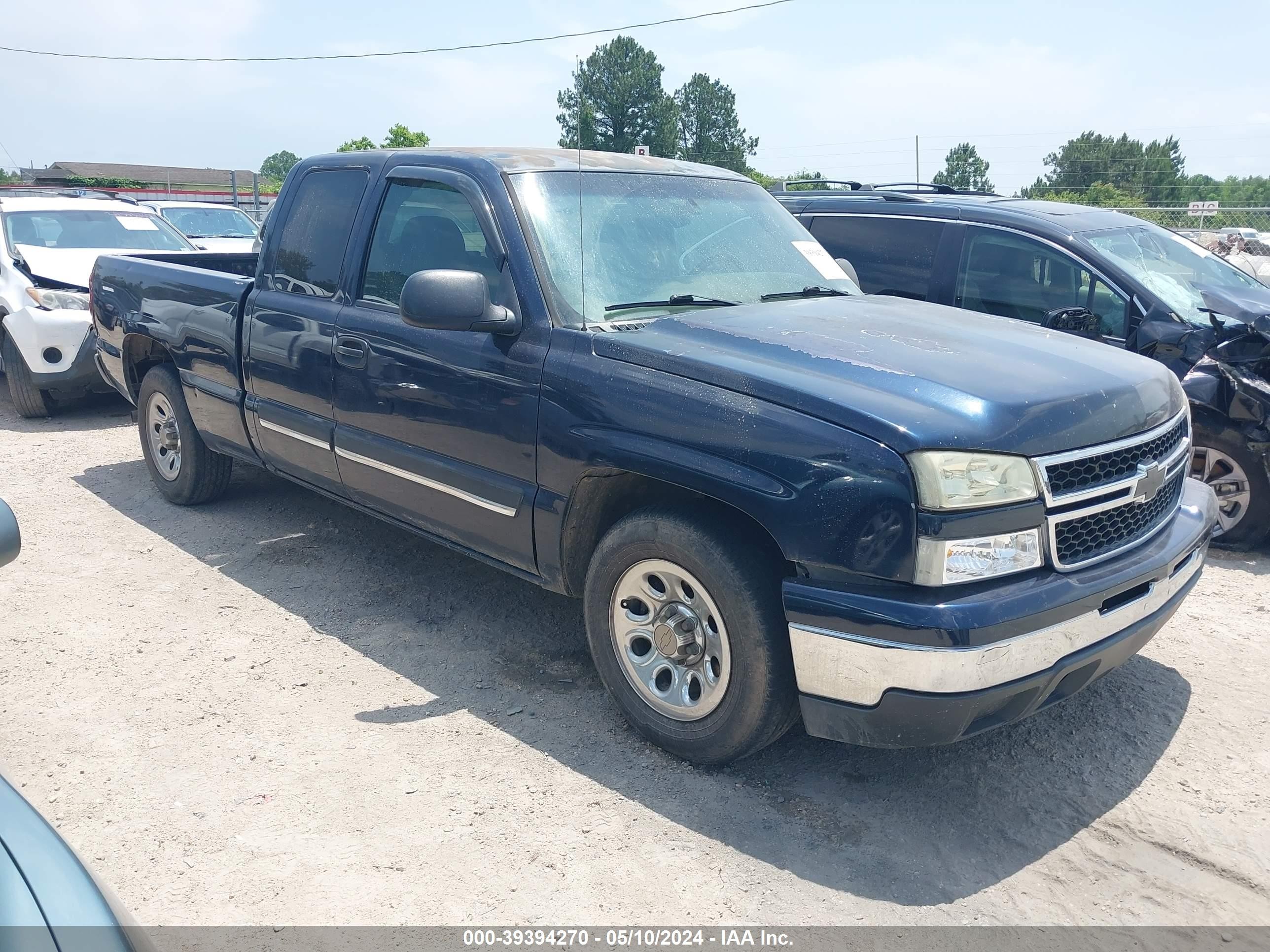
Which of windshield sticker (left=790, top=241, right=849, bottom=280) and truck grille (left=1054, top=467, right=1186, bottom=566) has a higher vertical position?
windshield sticker (left=790, top=241, right=849, bottom=280)

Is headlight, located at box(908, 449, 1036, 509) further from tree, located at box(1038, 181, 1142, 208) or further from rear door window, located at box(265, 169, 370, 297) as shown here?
tree, located at box(1038, 181, 1142, 208)

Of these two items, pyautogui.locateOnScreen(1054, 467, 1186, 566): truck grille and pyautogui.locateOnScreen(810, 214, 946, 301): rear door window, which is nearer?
pyautogui.locateOnScreen(1054, 467, 1186, 566): truck grille

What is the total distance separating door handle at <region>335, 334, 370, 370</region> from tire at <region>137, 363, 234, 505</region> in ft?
5.95

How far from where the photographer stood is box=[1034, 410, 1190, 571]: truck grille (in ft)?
9.65

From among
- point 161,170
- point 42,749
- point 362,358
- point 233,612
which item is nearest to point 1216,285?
point 362,358

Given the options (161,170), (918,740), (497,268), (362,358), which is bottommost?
(918,740)

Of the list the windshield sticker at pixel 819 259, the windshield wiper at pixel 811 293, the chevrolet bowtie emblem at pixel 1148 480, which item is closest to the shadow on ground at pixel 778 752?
the chevrolet bowtie emblem at pixel 1148 480

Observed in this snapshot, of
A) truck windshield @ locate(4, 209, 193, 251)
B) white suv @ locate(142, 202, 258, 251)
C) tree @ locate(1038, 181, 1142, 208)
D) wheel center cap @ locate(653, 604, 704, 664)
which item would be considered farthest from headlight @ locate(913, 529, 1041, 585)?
tree @ locate(1038, 181, 1142, 208)

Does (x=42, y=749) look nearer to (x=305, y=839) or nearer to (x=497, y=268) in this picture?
(x=305, y=839)

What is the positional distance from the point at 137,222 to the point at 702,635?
901cm

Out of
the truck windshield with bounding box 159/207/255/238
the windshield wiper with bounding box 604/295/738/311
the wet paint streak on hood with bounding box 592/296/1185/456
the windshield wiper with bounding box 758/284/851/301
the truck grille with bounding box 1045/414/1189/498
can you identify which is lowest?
the truck grille with bounding box 1045/414/1189/498

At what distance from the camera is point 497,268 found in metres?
3.86

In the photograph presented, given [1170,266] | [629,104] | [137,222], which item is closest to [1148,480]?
[1170,266]

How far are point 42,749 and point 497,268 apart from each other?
7.55ft
